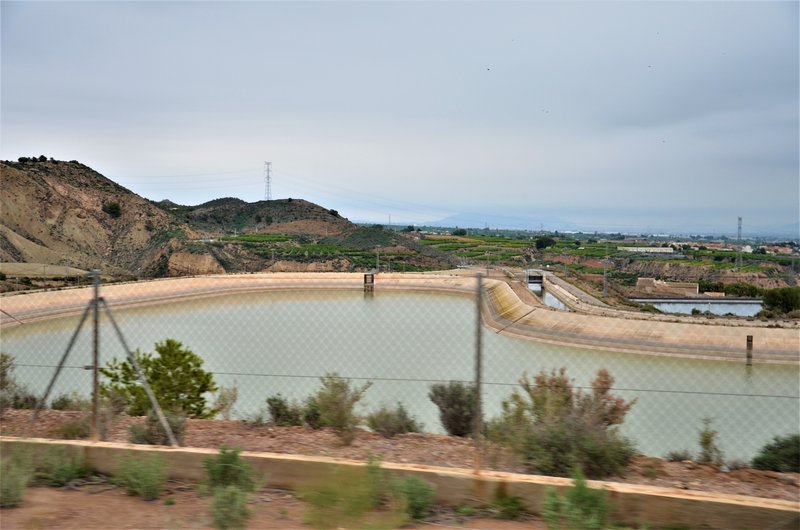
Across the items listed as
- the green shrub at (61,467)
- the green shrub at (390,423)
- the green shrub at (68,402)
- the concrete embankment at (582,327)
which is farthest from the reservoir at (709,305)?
the green shrub at (61,467)

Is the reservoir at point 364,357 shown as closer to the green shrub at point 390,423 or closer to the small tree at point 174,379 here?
the small tree at point 174,379

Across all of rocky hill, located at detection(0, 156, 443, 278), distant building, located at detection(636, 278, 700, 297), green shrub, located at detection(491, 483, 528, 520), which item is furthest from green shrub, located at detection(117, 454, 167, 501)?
distant building, located at detection(636, 278, 700, 297)

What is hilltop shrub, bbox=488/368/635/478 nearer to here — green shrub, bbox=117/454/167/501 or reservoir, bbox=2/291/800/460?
reservoir, bbox=2/291/800/460

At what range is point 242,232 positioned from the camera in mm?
88875

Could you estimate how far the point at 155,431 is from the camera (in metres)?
5.50

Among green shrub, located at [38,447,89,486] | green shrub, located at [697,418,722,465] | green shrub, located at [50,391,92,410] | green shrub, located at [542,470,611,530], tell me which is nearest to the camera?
green shrub, located at [542,470,611,530]

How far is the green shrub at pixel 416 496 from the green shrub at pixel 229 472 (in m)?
1.19

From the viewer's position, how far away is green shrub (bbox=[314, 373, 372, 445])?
5977 mm

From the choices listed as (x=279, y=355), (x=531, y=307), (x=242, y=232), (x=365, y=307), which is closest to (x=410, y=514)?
(x=279, y=355)

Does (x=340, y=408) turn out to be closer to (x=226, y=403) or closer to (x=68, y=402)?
(x=226, y=403)

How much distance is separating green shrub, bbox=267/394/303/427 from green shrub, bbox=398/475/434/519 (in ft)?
8.69

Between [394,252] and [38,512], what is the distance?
64167 millimetres

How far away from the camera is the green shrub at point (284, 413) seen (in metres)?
6.65

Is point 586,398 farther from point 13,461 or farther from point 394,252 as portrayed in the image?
point 394,252
